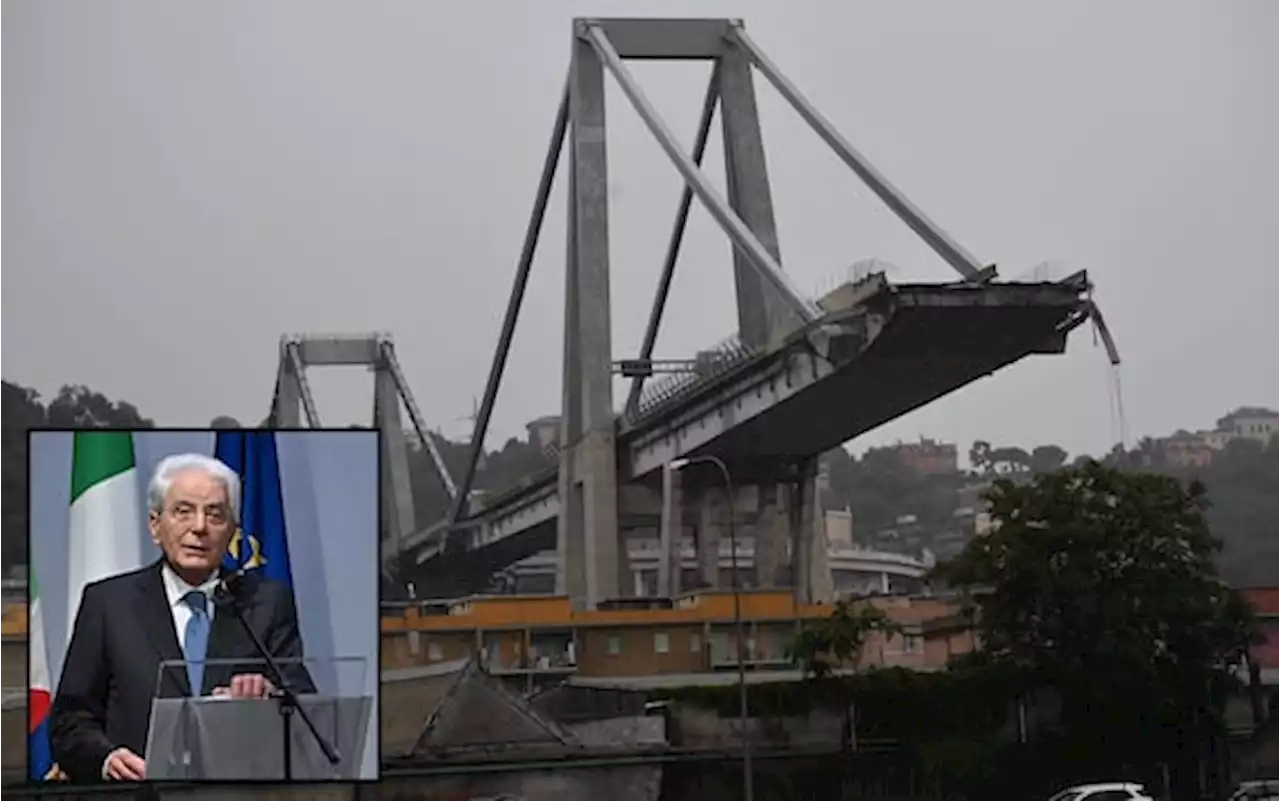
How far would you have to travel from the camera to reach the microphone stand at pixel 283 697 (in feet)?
39.0

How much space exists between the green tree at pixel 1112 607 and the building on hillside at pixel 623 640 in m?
1.49

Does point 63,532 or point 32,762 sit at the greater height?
point 63,532

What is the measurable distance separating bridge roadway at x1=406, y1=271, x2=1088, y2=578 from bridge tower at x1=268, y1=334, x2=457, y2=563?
12.0 ft

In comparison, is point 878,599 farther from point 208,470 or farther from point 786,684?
point 208,470

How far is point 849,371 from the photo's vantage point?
23828 millimetres

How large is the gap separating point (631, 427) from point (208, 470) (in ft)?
53.8

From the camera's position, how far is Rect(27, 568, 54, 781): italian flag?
11.8 m

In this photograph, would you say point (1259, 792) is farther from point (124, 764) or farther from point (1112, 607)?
point (124, 764)

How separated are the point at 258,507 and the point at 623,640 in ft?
31.4

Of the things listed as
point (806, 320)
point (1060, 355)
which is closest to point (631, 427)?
point (806, 320)

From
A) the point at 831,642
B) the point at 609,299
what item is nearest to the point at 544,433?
the point at 609,299

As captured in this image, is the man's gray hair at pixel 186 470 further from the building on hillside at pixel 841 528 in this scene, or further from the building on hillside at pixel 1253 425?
the building on hillside at pixel 841 528

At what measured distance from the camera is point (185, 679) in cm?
1170

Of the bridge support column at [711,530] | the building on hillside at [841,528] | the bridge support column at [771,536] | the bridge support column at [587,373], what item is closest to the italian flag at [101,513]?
the bridge support column at [587,373]
